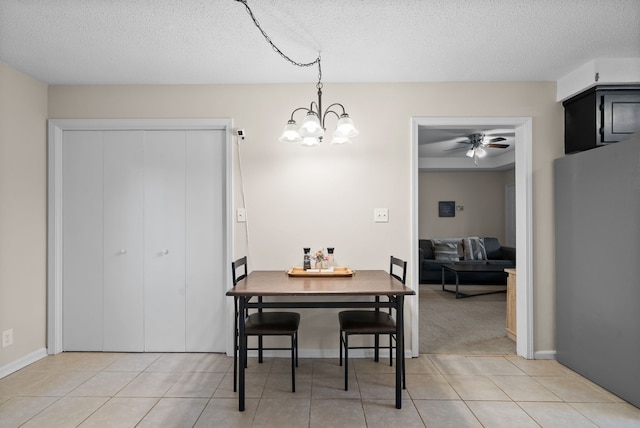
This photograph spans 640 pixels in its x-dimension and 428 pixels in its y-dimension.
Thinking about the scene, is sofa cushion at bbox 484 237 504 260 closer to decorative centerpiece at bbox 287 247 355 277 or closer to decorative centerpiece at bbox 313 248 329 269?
decorative centerpiece at bbox 287 247 355 277

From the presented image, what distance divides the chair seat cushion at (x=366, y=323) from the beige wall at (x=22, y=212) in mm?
2585

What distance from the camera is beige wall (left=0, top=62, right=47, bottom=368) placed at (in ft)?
8.77

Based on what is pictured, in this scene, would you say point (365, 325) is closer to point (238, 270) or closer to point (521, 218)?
point (238, 270)

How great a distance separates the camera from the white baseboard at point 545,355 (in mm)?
2954

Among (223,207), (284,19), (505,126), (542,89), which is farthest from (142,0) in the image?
(542,89)

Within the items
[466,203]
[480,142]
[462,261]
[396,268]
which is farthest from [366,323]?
[466,203]

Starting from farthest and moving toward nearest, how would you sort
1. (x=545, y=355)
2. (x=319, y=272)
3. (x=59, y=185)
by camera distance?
(x=59, y=185) → (x=545, y=355) → (x=319, y=272)

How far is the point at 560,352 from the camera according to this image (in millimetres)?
2881

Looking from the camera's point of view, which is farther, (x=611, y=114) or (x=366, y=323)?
(x=611, y=114)

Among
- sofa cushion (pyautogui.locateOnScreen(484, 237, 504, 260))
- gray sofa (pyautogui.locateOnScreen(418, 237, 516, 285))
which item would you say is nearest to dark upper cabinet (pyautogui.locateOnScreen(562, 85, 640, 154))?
gray sofa (pyautogui.locateOnScreen(418, 237, 516, 285))

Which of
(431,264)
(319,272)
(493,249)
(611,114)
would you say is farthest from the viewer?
(493,249)

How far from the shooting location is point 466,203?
7.48 m

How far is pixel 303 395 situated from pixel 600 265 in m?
2.26

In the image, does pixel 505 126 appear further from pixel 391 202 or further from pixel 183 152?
pixel 183 152
